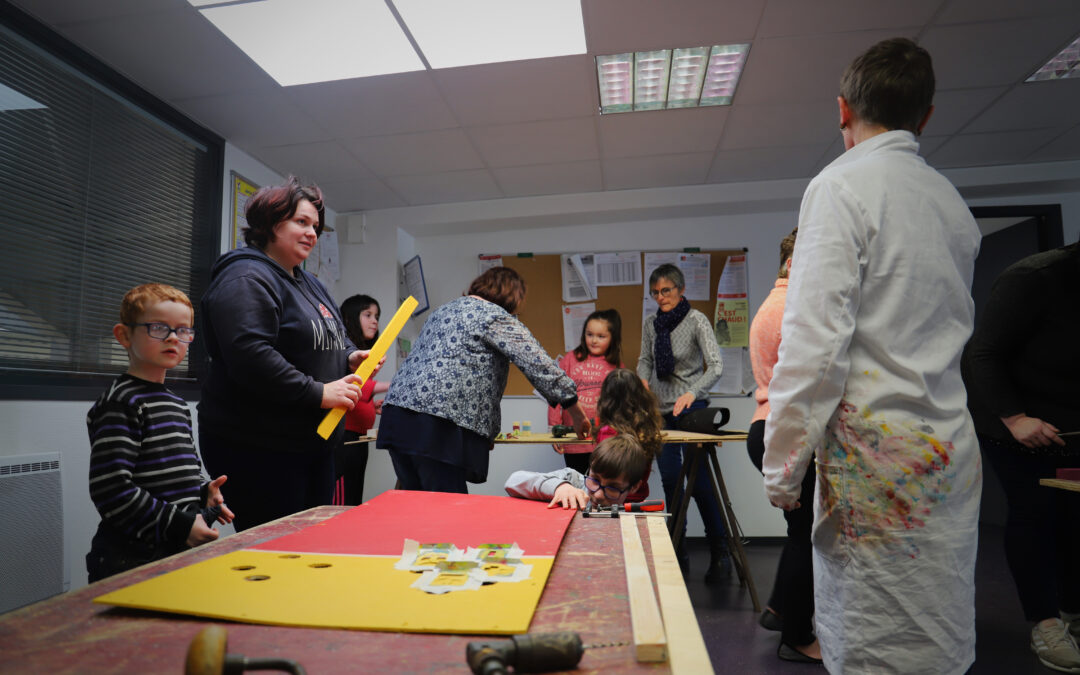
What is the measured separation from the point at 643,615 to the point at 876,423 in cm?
60

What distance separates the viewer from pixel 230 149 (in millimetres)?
3477

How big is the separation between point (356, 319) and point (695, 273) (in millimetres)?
2359

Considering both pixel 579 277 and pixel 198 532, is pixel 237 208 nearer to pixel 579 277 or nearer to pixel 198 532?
pixel 579 277

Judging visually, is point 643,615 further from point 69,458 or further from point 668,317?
point 668,317

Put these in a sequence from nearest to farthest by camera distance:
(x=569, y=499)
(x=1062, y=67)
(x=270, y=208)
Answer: (x=569, y=499)
(x=270, y=208)
(x=1062, y=67)

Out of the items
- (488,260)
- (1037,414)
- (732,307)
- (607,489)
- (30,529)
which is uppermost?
(488,260)

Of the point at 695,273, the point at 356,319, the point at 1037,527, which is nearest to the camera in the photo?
the point at 1037,527

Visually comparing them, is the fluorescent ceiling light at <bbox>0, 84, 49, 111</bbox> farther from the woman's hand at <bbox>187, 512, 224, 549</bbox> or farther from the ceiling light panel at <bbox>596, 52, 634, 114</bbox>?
the ceiling light panel at <bbox>596, 52, 634, 114</bbox>

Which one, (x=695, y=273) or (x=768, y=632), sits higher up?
(x=695, y=273)

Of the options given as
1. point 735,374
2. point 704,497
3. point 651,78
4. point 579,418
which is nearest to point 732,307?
point 735,374

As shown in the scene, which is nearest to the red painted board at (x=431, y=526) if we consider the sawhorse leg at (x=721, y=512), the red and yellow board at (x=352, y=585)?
the red and yellow board at (x=352, y=585)

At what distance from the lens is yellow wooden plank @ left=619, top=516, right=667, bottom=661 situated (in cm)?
50

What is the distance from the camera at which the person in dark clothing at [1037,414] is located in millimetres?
1783

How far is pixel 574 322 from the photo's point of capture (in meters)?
4.48
